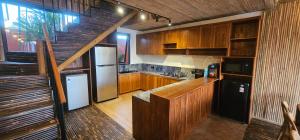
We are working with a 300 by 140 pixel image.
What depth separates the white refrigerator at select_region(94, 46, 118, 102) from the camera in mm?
4195

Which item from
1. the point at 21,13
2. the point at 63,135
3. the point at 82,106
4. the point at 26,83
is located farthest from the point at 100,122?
the point at 21,13

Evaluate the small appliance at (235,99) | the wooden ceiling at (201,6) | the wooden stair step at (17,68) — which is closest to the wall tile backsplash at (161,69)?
the small appliance at (235,99)

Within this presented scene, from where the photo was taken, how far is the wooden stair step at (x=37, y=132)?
1.69 m

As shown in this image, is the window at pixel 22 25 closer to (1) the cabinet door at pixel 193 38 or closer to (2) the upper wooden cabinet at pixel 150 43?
(2) the upper wooden cabinet at pixel 150 43

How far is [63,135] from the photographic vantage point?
1.82 meters

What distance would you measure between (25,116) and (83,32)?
1977 mm

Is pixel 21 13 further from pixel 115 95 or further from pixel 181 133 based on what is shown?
pixel 181 133

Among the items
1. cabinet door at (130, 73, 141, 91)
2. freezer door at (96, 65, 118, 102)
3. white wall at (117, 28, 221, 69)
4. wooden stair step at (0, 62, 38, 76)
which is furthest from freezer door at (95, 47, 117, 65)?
wooden stair step at (0, 62, 38, 76)

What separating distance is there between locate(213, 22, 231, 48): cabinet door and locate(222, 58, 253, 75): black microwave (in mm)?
420

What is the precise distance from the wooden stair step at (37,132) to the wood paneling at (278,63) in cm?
423

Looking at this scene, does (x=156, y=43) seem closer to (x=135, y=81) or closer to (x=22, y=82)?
(x=135, y=81)

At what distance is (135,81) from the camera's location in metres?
5.60

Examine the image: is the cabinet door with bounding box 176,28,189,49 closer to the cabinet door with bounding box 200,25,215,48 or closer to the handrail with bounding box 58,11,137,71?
the cabinet door with bounding box 200,25,215,48

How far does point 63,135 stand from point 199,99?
95.7 inches
